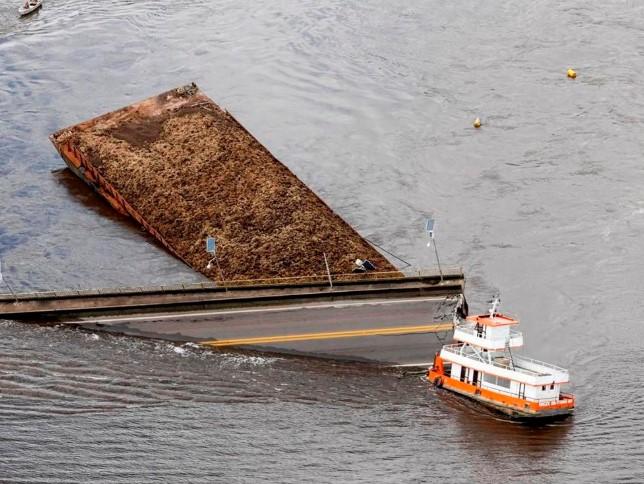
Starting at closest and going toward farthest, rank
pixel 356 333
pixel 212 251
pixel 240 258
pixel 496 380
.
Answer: pixel 496 380
pixel 356 333
pixel 212 251
pixel 240 258

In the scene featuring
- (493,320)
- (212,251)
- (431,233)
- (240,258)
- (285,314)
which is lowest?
(285,314)

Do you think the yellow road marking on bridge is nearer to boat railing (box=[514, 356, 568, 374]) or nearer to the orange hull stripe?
the orange hull stripe

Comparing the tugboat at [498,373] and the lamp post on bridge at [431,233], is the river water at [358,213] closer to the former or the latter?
the lamp post on bridge at [431,233]

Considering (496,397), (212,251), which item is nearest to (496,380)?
(496,397)

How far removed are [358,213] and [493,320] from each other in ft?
61.3

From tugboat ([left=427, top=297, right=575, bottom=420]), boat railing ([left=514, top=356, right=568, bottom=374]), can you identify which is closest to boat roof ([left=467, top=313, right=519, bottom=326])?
tugboat ([left=427, top=297, right=575, bottom=420])

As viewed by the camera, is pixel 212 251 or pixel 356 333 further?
pixel 212 251

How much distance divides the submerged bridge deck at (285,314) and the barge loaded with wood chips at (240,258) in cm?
6

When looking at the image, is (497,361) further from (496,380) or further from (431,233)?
(431,233)

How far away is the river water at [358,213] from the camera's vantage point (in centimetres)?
4862

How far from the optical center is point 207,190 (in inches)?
Result: 2729

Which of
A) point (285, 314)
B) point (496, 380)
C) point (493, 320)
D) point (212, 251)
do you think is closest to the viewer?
point (496, 380)

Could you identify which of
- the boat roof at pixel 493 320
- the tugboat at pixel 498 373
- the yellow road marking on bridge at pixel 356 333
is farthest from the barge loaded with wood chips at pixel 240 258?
the boat roof at pixel 493 320

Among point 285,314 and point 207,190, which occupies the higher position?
point 207,190
